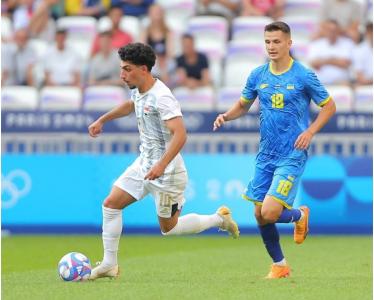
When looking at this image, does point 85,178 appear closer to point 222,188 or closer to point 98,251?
point 222,188

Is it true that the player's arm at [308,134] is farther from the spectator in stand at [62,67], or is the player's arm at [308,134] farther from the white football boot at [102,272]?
the spectator in stand at [62,67]

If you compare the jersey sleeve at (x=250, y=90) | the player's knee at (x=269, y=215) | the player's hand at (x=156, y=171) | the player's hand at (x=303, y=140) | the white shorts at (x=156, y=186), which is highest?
the jersey sleeve at (x=250, y=90)

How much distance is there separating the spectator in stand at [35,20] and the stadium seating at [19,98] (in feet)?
7.40

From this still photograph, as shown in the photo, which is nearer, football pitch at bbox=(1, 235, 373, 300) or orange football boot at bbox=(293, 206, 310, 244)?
football pitch at bbox=(1, 235, 373, 300)

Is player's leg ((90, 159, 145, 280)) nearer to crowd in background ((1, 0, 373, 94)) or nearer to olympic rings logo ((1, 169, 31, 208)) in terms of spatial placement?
olympic rings logo ((1, 169, 31, 208))

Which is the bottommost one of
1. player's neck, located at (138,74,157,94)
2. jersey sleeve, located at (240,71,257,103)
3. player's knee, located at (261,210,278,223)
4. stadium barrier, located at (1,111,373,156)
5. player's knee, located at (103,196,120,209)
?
stadium barrier, located at (1,111,373,156)

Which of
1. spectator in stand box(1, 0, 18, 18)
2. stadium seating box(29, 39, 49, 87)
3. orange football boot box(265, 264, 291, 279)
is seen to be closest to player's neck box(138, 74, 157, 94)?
orange football boot box(265, 264, 291, 279)

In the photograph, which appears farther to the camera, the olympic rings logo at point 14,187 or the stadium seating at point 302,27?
the stadium seating at point 302,27

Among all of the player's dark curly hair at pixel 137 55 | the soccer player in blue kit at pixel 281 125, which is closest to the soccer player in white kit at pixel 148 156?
the player's dark curly hair at pixel 137 55

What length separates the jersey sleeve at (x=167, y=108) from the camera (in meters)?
10.4

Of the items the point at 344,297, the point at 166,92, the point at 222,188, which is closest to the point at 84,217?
the point at 222,188

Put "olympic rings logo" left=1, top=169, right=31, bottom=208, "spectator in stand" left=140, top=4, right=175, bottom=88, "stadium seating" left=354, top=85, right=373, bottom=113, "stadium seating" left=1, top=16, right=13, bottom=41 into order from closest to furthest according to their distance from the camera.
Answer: "olympic rings logo" left=1, top=169, right=31, bottom=208
"stadium seating" left=354, top=85, right=373, bottom=113
"spectator in stand" left=140, top=4, right=175, bottom=88
"stadium seating" left=1, top=16, right=13, bottom=41

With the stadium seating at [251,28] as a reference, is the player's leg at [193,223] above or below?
above

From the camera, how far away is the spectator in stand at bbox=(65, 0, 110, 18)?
71.8 ft
